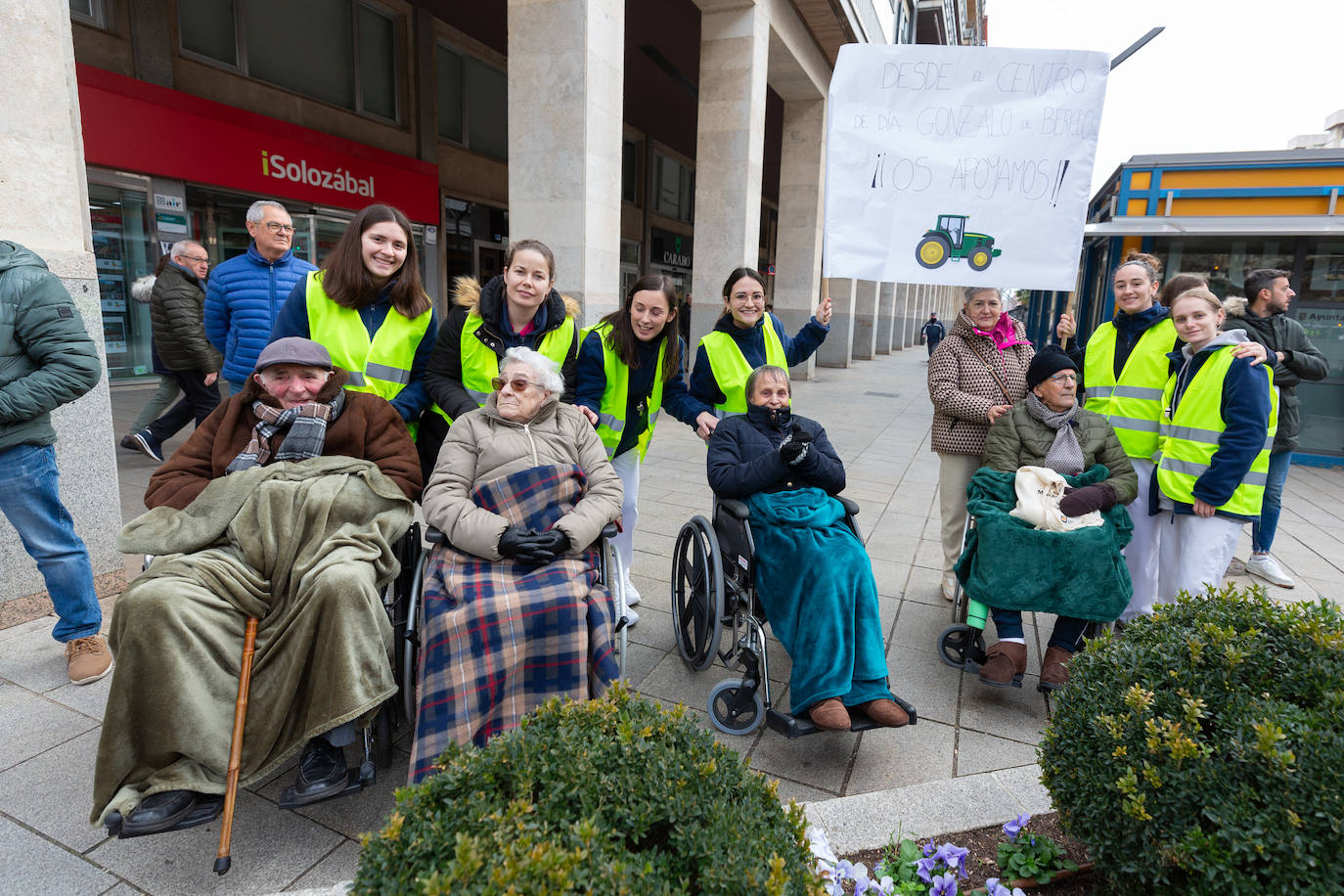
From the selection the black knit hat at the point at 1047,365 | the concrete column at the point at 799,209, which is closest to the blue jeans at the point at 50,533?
the black knit hat at the point at 1047,365

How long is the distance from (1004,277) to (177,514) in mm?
3593

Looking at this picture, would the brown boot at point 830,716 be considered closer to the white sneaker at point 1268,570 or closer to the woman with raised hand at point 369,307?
the woman with raised hand at point 369,307

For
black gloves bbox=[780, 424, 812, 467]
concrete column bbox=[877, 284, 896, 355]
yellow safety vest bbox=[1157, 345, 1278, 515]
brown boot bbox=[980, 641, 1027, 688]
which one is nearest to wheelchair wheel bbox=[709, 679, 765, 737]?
black gloves bbox=[780, 424, 812, 467]

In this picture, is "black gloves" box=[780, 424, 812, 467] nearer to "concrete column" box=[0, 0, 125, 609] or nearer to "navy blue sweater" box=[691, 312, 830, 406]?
"navy blue sweater" box=[691, 312, 830, 406]

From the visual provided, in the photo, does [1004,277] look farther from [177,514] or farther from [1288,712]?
[177,514]

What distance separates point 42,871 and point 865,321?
2261 cm

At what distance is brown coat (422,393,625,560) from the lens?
8.74 ft

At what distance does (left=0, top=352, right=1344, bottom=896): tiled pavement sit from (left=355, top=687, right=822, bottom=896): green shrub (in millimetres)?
992

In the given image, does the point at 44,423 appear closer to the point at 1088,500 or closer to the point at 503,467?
the point at 503,467

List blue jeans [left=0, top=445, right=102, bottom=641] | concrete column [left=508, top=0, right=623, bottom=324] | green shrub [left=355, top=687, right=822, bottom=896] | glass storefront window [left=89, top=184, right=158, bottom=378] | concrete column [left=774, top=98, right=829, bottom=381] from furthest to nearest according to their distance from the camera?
concrete column [left=774, top=98, right=829, bottom=381] → glass storefront window [left=89, top=184, right=158, bottom=378] → concrete column [left=508, top=0, right=623, bottom=324] → blue jeans [left=0, top=445, right=102, bottom=641] → green shrub [left=355, top=687, right=822, bottom=896]

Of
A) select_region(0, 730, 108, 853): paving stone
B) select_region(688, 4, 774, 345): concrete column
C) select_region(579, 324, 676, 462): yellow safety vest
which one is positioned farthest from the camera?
select_region(688, 4, 774, 345): concrete column

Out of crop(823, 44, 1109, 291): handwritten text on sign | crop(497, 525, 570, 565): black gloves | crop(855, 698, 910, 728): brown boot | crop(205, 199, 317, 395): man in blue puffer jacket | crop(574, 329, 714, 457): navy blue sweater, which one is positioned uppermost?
crop(823, 44, 1109, 291): handwritten text on sign

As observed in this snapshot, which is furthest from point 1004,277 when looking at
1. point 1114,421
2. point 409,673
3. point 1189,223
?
point 1189,223

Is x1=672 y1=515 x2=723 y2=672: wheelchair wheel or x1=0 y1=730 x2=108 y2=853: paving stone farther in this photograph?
x1=672 y1=515 x2=723 y2=672: wheelchair wheel
